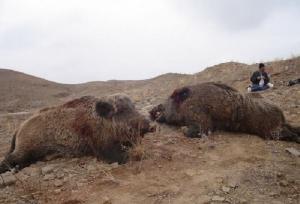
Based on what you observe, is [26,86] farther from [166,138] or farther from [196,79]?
[166,138]

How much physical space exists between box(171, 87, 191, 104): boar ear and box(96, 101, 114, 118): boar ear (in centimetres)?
169

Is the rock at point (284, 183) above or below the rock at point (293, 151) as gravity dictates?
below

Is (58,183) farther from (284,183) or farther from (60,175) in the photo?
(284,183)

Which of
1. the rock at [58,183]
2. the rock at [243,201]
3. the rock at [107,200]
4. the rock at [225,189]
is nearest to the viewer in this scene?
the rock at [243,201]

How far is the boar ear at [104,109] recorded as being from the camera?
7195 mm

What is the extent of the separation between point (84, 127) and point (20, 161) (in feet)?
3.62

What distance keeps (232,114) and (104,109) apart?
226 centimetres

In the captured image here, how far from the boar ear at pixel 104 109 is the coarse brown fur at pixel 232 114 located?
1.53 meters

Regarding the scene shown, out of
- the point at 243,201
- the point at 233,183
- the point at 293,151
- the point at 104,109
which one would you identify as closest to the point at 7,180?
the point at 104,109

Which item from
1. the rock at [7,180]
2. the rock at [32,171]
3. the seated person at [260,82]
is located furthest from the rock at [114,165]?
the seated person at [260,82]

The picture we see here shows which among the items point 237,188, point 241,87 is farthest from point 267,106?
point 241,87

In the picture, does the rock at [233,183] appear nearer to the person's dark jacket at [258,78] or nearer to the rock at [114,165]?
the rock at [114,165]

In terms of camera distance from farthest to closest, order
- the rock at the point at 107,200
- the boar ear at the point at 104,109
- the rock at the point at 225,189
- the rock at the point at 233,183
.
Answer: the boar ear at the point at 104,109 → the rock at the point at 233,183 → the rock at the point at 225,189 → the rock at the point at 107,200

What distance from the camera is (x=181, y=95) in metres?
8.52
